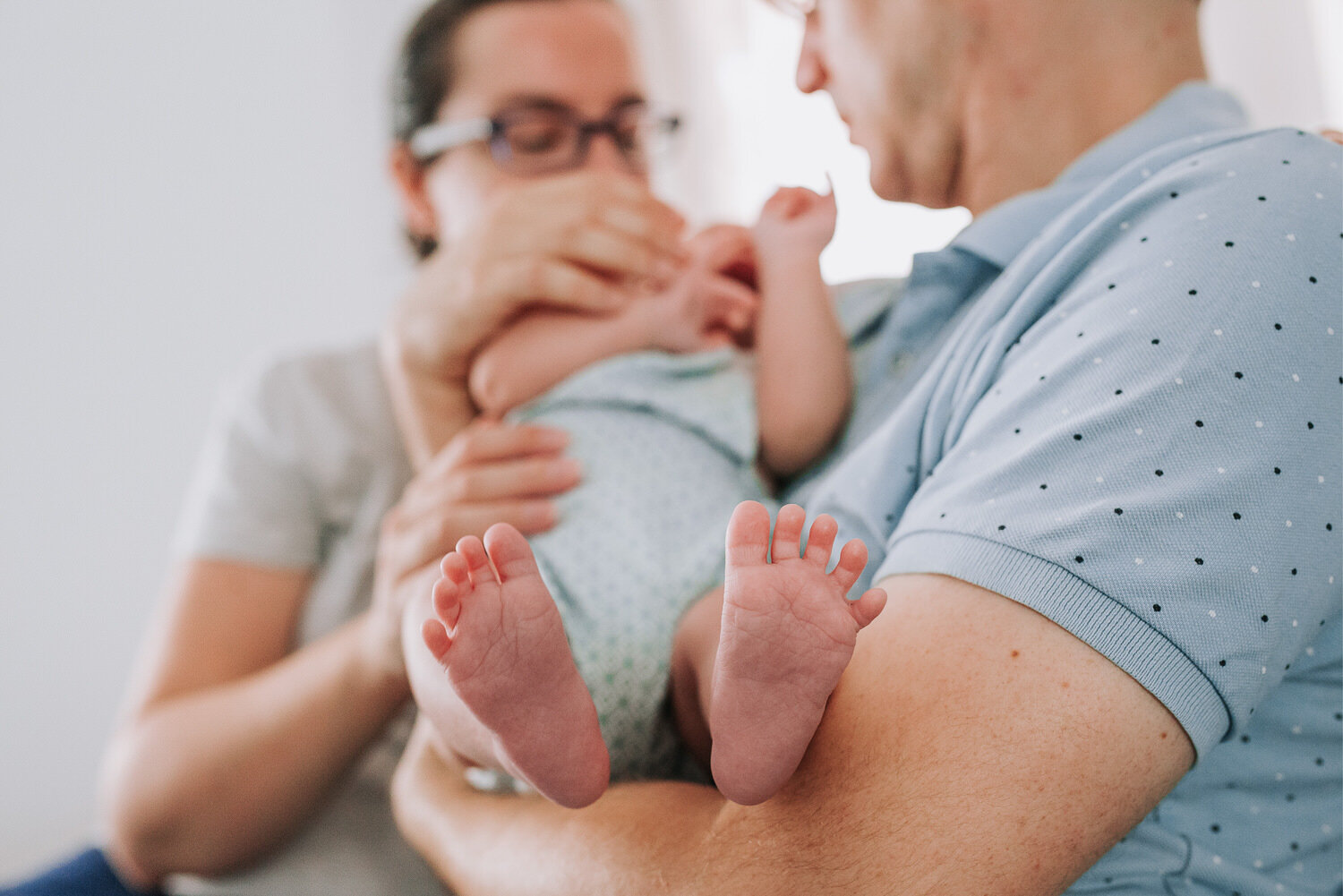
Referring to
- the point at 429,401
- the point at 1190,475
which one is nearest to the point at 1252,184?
the point at 1190,475

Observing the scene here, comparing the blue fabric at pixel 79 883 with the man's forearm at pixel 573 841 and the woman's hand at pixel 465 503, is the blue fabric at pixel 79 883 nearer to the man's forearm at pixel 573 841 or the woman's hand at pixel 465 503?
the woman's hand at pixel 465 503

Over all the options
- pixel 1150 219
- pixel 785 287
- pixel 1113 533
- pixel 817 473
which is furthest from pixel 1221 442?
pixel 785 287

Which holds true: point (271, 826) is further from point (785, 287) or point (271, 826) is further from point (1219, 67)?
point (1219, 67)

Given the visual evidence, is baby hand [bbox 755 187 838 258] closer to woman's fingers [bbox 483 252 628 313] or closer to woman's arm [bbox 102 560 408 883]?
woman's fingers [bbox 483 252 628 313]

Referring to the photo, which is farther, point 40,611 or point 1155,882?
point 40,611

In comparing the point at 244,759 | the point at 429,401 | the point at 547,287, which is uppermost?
the point at 547,287

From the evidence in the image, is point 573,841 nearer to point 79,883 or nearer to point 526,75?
point 79,883

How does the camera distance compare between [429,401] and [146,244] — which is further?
[146,244]

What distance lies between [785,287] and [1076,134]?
350 mm

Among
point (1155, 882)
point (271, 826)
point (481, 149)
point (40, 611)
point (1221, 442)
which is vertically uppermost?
point (481, 149)

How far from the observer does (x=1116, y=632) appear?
0.49 meters

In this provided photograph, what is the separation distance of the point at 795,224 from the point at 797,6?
0.28m

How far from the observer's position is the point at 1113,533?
1.65ft

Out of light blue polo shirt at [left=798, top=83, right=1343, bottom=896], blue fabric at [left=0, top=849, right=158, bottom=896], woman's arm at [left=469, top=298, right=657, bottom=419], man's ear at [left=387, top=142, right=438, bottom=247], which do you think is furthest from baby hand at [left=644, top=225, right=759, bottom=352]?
blue fabric at [left=0, top=849, right=158, bottom=896]
